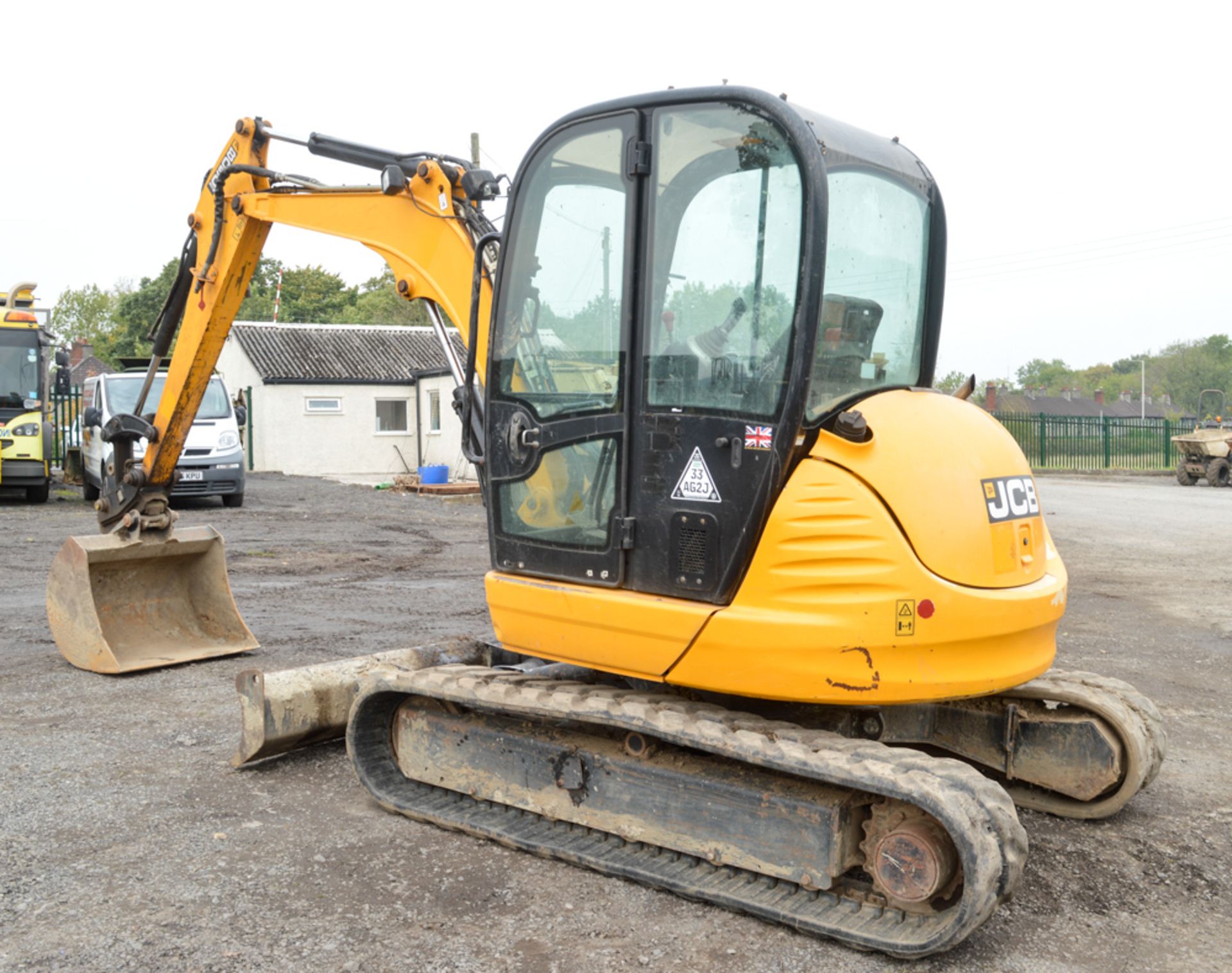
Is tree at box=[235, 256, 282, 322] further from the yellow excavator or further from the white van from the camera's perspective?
the yellow excavator

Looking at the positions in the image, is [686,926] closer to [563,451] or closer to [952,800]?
[952,800]

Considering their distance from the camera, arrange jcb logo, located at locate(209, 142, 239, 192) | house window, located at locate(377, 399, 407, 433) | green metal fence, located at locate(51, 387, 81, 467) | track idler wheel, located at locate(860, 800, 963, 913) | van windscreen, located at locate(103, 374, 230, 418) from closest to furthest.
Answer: track idler wheel, located at locate(860, 800, 963, 913) → jcb logo, located at locate(209, 142, 239, 192) → van windscreen, located at locate(103, 374, 230, 418) → green metal fence, located at locate(51, 387, 81, 467) → house window, located at locate(377, 399, 407, 433)

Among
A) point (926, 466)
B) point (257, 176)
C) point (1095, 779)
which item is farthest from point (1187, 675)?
point (257, 176)

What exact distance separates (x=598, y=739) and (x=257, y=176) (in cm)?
375

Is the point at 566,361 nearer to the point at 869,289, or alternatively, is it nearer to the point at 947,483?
the point at 869,289

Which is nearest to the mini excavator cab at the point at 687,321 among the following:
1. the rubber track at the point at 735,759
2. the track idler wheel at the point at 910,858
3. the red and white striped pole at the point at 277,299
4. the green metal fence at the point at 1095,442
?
the rubber track at the point at 735,759

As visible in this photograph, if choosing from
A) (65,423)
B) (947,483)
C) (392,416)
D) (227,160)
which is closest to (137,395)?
(65,423)

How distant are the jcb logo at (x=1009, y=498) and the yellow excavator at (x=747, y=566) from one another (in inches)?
0.8

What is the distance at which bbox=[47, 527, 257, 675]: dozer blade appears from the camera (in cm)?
700

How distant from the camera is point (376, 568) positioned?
12312mm

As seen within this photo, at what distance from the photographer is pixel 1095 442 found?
3659 centimetres

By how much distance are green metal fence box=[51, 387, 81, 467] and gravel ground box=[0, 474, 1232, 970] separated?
16750 millimetres

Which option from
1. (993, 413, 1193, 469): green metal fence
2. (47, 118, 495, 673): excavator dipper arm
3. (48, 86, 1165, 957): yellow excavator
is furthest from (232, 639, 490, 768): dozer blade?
(993, 413, 1193, 469): green metal fence

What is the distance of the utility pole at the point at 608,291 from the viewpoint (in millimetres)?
4238
